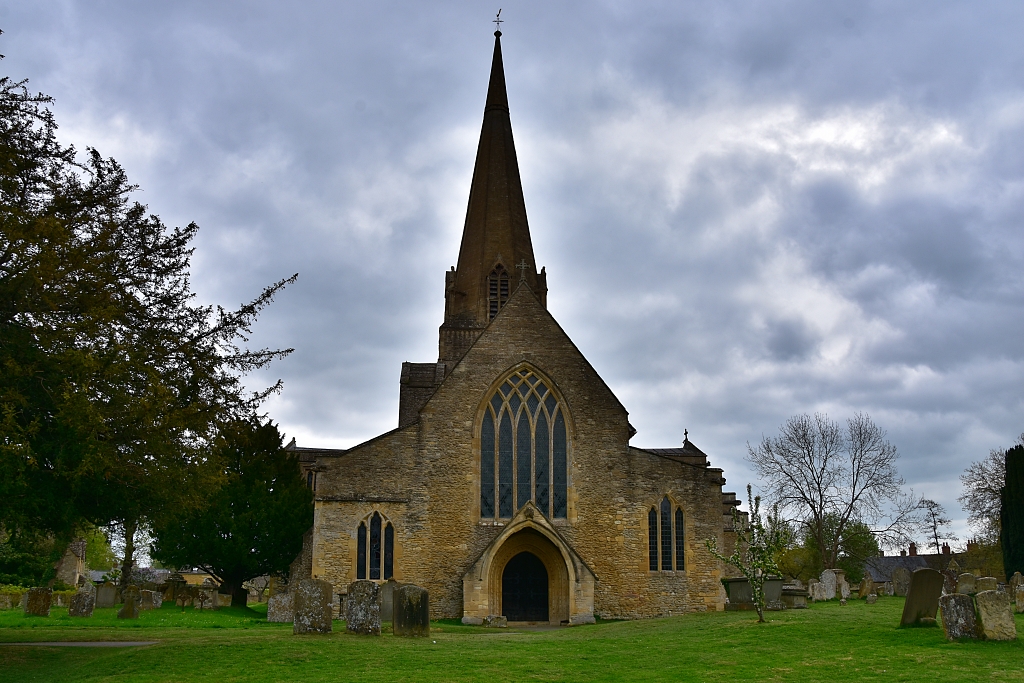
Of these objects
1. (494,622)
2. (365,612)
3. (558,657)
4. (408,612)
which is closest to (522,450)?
(494,622)

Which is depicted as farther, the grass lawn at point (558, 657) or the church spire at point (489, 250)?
the church spire at point (489, 250)

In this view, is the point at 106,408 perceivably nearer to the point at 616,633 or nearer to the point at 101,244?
the point at 101,244

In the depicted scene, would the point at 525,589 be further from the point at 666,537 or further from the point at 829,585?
the point at 829,585

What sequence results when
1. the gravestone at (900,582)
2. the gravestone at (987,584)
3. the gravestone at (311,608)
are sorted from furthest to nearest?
1. the gravestone at (900,582)
2. the gravestone at (987,584)
3. the gravestone at (311,608)

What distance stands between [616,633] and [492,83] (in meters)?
35.7

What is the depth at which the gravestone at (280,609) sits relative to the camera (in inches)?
965

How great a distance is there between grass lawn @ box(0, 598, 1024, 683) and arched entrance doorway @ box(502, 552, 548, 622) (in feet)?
34.4

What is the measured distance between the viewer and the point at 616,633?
753 inches

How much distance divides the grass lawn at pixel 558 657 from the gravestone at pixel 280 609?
6.74 metres

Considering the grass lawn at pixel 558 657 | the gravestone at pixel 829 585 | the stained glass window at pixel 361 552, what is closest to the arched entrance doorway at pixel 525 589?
the stained glass window at pixel 361 552

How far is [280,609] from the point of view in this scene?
80.7 feet

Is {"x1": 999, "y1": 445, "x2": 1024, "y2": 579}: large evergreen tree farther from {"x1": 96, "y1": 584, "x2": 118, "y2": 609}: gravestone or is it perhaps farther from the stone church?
{"x1": 96, "y1": 584, "x2": 118, "y2": 609}: gravestone

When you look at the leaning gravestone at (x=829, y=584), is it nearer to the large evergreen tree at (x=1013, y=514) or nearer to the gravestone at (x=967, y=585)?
the large evergreen tree at (x=1013, y=514)

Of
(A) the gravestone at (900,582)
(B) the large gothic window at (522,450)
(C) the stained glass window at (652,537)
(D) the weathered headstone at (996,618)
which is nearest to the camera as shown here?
(D) the weathered headstone at (996,618)
